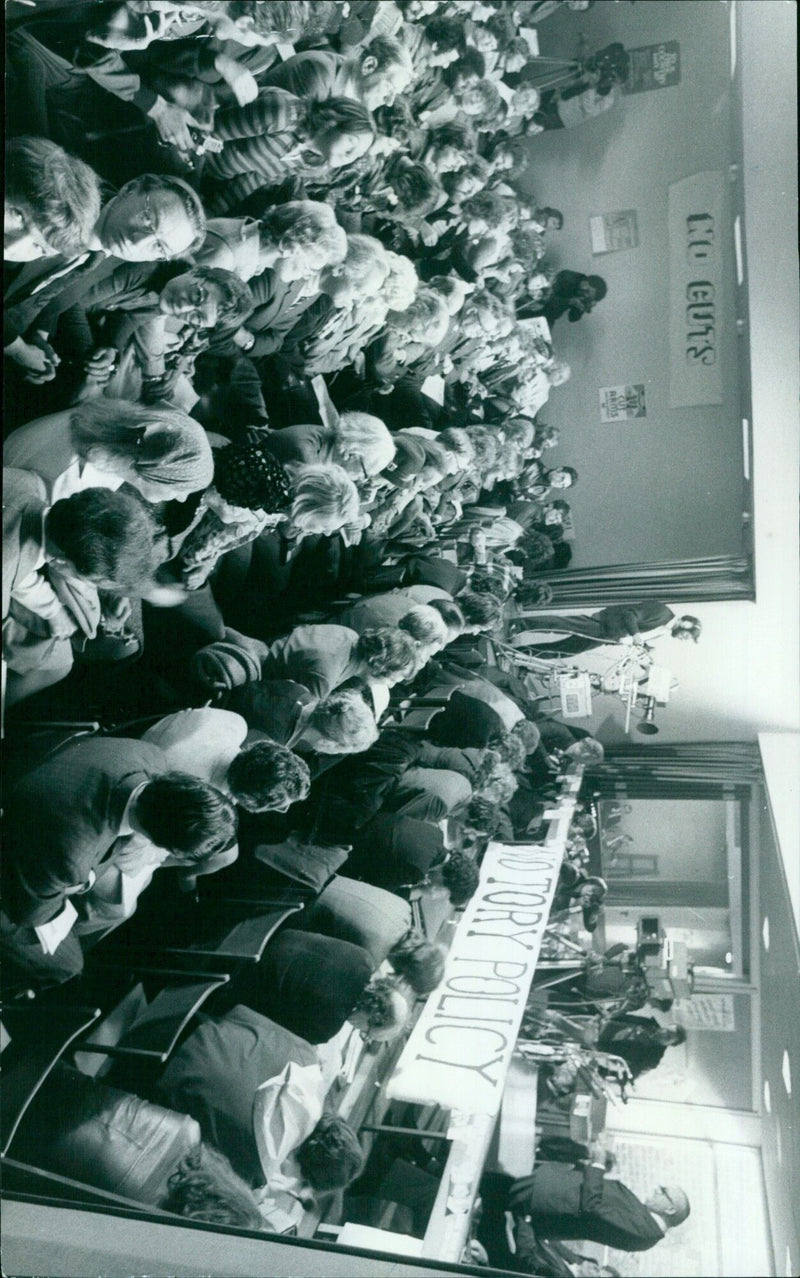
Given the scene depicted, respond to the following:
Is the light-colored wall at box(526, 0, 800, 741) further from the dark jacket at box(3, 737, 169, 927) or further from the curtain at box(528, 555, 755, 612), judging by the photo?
the dark jacket at box(3, 737, 169, 927)

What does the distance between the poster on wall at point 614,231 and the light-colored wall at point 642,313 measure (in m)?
0.03

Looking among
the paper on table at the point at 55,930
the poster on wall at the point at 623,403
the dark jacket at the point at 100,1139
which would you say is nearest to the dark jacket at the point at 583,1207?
the dark jacket at the point at 100,1139

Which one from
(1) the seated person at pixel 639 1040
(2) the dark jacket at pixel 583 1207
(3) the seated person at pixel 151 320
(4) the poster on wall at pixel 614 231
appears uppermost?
(4) the poster on wall at pixel 614 231

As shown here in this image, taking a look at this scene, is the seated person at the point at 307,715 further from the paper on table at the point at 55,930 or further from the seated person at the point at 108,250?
the seated person at the point at 108,250

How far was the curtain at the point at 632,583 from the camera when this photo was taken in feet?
15.1

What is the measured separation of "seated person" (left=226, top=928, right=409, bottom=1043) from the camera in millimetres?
A: 2104

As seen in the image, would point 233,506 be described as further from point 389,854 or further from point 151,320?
point 389,854

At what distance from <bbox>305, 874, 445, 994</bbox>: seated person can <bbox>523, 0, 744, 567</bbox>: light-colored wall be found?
2.80 metres

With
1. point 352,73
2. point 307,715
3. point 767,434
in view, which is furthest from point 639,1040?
point 767,434

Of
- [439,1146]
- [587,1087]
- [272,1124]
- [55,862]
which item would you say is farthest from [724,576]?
[55,862]

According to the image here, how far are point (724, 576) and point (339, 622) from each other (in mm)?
2554

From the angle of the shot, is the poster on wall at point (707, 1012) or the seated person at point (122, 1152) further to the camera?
the poster on wall at point (707, 1012)

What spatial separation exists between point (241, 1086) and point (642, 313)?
15.4 ft

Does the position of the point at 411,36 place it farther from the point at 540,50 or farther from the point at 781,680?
the point at 781,680
